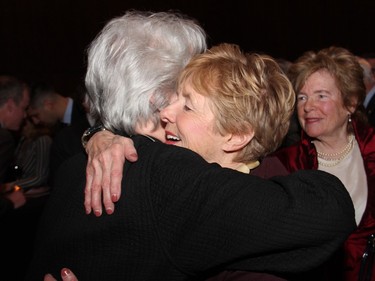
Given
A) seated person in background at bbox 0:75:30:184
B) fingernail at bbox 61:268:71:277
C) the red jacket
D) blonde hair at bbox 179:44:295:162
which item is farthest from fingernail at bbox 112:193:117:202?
seated person in background at bbox 0:75:30:184

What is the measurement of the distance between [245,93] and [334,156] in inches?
52.7

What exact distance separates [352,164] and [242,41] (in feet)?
16.8

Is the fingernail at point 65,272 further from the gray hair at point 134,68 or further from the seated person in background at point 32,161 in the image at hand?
the seated person in background at point 32,161

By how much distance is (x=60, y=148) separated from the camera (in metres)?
2.73

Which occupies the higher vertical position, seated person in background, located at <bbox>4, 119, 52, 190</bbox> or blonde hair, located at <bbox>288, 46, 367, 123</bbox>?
blonde hair, located at <bbox>288, 46, 367, 123</bbox>

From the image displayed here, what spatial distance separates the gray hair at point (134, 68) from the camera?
1276 mm

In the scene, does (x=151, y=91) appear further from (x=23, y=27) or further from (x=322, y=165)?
(x=23, y=27)

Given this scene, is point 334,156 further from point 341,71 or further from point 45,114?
point 45,114

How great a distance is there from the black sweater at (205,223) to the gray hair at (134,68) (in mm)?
304

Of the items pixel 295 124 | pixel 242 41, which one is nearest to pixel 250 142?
pixel 295 124

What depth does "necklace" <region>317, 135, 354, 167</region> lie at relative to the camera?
2.32 metres

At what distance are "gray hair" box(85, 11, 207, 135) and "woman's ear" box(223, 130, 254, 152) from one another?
223 mm

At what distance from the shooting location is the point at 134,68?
1273mm

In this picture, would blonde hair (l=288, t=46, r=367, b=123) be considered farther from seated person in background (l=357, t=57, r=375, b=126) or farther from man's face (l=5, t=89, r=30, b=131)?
man's face (l=5, t=89, r=30, b=131)
